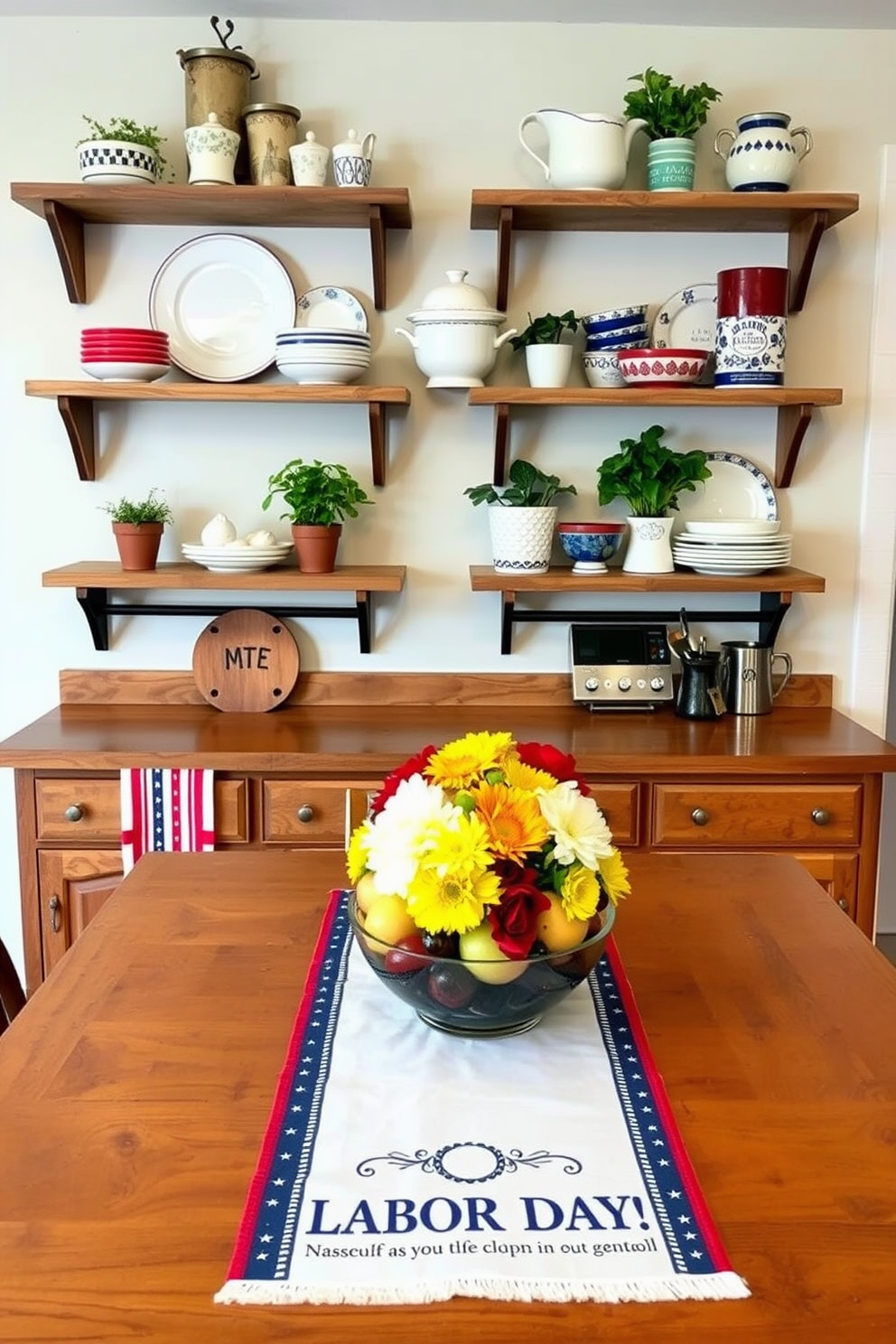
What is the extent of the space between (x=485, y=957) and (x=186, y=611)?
75.7 inches

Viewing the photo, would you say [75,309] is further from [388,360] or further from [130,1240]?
[130,1240]

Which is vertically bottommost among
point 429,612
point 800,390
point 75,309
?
point 429,612

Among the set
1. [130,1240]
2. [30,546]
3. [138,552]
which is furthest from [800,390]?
[130,1240]

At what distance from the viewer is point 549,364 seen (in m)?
2.65

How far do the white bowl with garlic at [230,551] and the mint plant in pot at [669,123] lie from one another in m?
1.17

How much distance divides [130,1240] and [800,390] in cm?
224

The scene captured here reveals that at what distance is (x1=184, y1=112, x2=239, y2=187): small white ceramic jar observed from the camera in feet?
8.42

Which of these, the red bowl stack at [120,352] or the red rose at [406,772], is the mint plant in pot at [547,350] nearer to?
the red bowl stack at [120,352]

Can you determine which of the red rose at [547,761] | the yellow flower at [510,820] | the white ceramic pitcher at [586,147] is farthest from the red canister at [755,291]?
the yellow flower at [510,820]

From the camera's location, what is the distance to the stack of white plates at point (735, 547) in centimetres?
269

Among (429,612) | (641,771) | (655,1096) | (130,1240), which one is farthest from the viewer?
(429,612)

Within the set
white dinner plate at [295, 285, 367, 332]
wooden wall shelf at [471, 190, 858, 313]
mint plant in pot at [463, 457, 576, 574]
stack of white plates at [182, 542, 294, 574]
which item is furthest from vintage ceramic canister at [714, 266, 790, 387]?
stack of white plates at [182, 542, 294, 574]

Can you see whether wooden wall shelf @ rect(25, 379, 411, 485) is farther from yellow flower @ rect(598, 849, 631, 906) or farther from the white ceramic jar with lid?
yellow flower @ rect(598, 849, 631, 906)

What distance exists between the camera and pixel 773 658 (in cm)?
292
